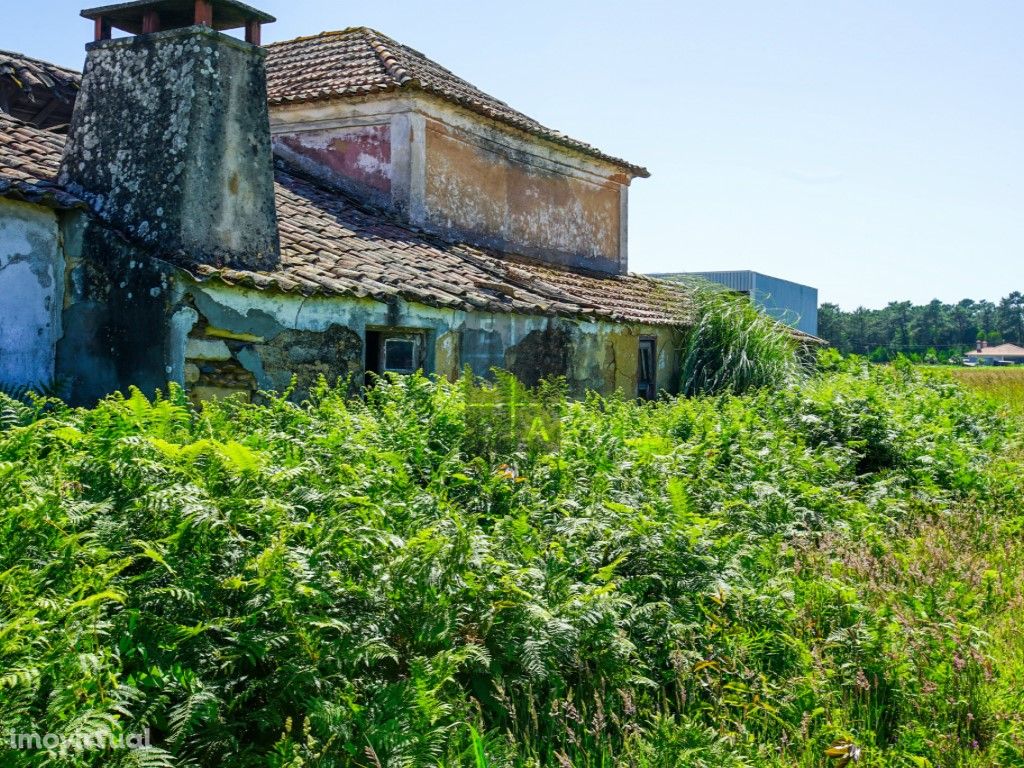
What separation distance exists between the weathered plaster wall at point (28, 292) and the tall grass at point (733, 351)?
10.8 m

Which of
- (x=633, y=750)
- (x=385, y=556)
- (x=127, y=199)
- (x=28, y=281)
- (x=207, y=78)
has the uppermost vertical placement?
(x=207, y=78)

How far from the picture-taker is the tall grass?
1634 cm

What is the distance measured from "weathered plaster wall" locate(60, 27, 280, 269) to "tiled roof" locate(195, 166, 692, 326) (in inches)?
24.7

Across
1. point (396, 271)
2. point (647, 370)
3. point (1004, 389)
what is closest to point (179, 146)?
point (396, 271)

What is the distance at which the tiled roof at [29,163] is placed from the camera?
8.25 meters

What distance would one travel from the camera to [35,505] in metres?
3.26

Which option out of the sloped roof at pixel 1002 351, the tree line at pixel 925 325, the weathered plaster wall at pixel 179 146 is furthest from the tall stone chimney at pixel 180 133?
the sloped roof at pixel 1002 351

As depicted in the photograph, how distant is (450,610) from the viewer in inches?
148

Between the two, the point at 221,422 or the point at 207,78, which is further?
the point at 207,78

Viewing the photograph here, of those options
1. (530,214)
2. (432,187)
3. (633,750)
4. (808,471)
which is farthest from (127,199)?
(530,214)

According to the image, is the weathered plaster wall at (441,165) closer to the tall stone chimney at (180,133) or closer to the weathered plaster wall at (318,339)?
the weathered plaster wall at (318,339)

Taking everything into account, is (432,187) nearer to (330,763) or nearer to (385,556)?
(385,556)

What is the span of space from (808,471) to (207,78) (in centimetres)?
719

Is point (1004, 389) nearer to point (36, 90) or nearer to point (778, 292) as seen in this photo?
point (778, 292)
